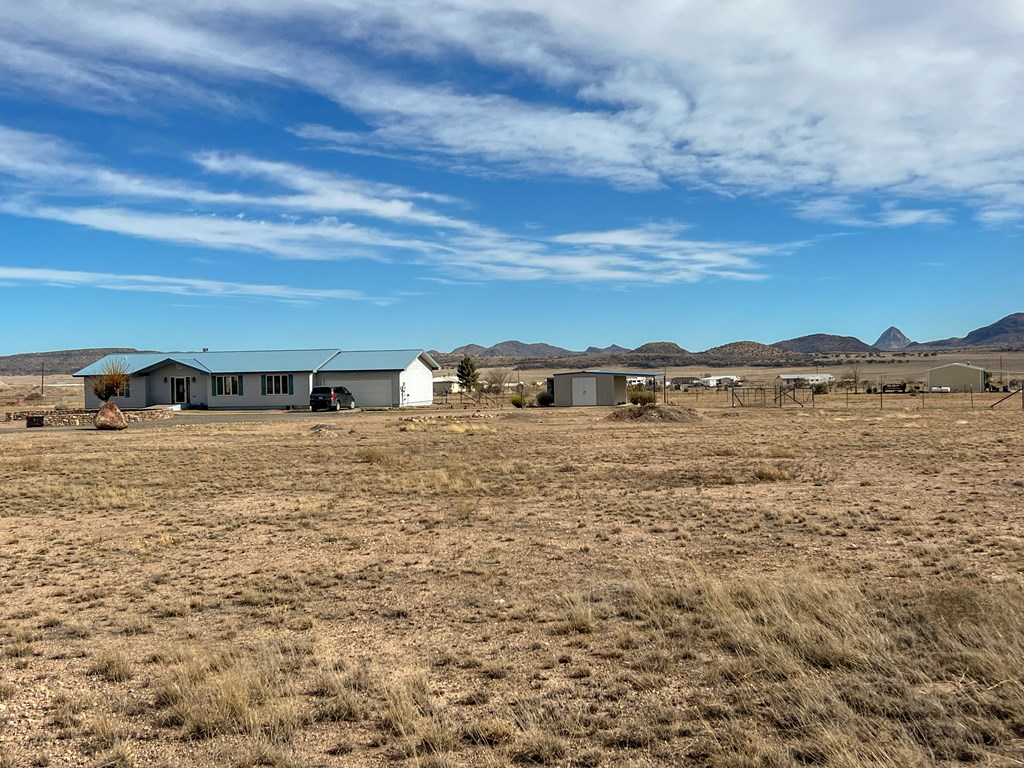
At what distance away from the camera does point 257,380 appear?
200ft

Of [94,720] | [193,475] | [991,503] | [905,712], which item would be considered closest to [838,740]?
[905,712]

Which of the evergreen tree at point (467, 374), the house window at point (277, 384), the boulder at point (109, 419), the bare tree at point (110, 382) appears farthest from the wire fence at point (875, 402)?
the bare tree at point (110, 382)

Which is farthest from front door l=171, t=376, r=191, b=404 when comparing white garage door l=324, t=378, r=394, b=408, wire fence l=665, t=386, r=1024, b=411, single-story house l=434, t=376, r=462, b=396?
wire fence l=665, t=386, r=1024, b=411

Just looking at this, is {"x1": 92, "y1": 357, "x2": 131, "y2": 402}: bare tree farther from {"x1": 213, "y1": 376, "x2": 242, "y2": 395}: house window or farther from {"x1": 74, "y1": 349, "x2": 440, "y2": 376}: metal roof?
{"x1": 213, "y1": 376, "x2": 242, "y2": 395}: house window

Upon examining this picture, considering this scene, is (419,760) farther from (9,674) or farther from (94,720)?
(9,674)

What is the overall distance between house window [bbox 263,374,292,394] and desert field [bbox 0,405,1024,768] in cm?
4079

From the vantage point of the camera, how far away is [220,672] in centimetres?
682

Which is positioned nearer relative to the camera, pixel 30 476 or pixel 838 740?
pixel 838 740

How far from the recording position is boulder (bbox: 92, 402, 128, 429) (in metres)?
41.8

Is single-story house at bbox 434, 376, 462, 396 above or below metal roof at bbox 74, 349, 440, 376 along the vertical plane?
below

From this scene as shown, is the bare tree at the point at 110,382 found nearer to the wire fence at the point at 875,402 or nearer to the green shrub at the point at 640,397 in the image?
the green shrub at the point at 640,397

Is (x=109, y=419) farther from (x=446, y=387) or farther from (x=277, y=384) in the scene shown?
(x=446, y=387)

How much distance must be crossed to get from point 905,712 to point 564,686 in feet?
7.64

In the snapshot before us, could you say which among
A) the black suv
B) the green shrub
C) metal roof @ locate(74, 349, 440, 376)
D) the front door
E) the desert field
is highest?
metal roof @ locate(74, 349, 440, 376)
